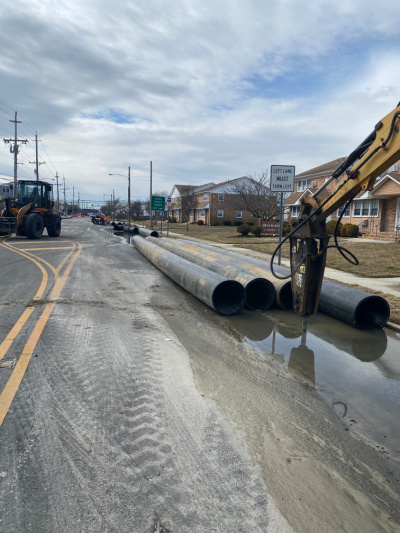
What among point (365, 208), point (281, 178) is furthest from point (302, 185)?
point (281, 178)

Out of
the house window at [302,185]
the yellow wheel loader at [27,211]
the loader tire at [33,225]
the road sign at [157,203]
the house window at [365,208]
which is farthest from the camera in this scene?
the house window at [302,185]

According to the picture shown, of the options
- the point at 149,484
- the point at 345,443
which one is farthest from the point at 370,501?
the point at 149,484

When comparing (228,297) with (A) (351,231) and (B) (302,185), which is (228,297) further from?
(B) (302,185)

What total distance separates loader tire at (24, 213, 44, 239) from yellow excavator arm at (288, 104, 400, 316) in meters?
20.1

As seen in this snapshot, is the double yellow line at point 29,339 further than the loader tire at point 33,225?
Answer: No

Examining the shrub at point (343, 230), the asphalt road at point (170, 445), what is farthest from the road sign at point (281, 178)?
the shrub at point (343, 230)

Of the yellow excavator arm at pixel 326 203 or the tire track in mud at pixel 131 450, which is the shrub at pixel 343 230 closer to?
the yellow excavator arm at pixel 326 203

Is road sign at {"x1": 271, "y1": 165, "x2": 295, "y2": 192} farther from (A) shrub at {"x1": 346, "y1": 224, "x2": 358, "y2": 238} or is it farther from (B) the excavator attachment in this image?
(A) shrub at {"x1": 346, "y1": 224, "x2": 358, "y2": 238}

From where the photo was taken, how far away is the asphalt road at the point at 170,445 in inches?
99.0

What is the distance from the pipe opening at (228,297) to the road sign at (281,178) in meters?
3.29

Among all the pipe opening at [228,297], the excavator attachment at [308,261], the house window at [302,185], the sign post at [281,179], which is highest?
the house window at [302,185]

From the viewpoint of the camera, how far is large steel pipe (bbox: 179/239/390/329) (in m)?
6.99

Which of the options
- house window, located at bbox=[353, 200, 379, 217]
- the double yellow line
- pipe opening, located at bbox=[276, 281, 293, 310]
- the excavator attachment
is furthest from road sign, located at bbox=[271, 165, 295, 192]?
house window, located at bbox=[353, 200, 379, 217]

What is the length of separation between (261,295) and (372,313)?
228 centimetres
